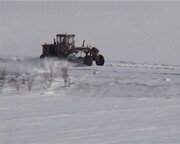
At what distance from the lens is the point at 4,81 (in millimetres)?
14680

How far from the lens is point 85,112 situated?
8.97 m

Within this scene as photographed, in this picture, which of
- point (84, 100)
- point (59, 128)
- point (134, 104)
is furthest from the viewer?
point (84, 100)

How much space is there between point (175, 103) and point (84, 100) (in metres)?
2.33

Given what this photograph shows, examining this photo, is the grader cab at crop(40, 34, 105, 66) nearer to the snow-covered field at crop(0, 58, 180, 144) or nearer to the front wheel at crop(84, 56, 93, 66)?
the front wheel at crop(84, 56, 93, 66)

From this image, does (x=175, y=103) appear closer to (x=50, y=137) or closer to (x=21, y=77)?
(x=50, y=137)

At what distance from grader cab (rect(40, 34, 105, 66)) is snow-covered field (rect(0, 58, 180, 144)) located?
23.1 ft

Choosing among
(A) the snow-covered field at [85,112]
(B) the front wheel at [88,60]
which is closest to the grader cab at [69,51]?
(B) the front wheel at [88,60]

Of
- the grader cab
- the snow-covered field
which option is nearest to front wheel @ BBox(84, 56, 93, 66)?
the grader cab

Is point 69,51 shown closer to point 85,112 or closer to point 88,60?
point 88,60

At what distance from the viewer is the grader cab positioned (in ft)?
75.1

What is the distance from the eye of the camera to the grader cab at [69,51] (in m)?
22.9

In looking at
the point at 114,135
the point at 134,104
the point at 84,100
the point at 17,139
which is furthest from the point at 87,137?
the point at 84,100

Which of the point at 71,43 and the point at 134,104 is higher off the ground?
the point at 71,43

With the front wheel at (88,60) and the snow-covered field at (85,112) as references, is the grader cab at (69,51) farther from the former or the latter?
the snow-covered field at (85,112)
